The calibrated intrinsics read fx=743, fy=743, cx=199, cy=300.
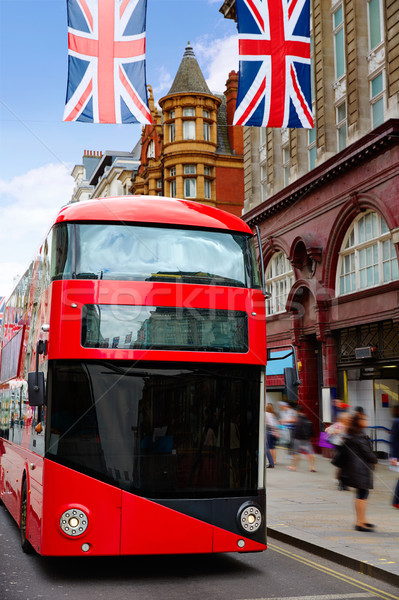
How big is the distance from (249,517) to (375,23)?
18083 mm

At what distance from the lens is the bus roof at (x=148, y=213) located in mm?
8398

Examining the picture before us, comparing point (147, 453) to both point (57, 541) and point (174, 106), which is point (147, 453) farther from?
point (174, 106)

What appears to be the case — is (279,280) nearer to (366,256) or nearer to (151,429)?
(366,256)

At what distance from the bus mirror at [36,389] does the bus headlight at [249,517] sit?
2.42 m

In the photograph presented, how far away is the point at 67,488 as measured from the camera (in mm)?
7535

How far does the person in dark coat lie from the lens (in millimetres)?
10469

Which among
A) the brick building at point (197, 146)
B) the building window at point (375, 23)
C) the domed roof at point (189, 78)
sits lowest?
the building window at point (375, 23)

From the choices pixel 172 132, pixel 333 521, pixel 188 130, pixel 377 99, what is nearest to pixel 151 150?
pixel 172 132

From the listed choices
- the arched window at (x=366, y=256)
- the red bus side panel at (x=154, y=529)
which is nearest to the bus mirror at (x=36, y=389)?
the red bus side panel at (x=154, y=529)

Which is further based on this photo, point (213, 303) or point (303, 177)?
point (303, 177)

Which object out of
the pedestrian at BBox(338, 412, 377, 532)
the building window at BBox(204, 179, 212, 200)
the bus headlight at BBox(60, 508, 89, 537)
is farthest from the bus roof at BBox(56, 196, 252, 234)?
the building window at BBox(204, 179, 212, 200)

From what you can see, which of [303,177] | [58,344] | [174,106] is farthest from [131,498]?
[174,106]

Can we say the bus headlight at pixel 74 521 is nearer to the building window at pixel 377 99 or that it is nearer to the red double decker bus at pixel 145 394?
the red double decker bus at pixel 145 394

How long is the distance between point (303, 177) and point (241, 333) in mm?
17597
